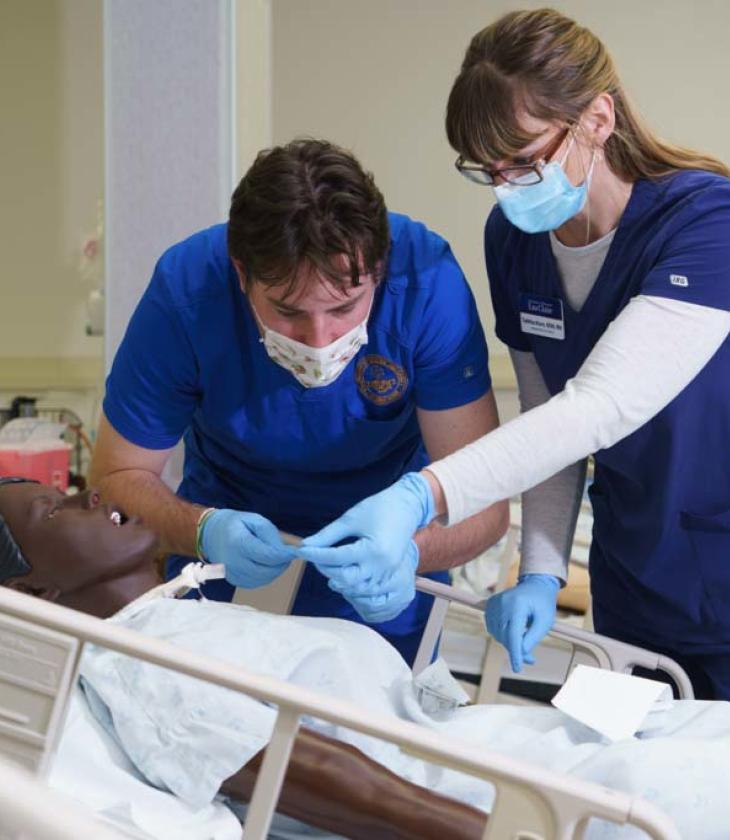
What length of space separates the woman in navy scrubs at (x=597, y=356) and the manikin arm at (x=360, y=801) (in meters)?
0.26

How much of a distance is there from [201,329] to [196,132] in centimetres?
103

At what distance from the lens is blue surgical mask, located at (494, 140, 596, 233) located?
1412 millimetres

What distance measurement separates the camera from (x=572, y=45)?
4.57 ft

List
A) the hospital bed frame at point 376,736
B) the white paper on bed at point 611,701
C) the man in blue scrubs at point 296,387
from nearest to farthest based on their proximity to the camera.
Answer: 1. the hospital bed frame at point 376,736
2. the white paper on bed at point 611,701
3. the man in blue scrubs at point 296,387

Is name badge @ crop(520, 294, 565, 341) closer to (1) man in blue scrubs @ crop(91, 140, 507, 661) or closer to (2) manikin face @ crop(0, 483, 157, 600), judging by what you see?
(1) man in blue scrubs @ crop(91, 140, 507, 661)

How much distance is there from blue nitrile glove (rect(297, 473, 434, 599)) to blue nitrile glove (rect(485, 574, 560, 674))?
0.31 metres

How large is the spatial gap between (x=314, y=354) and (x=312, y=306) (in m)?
0.09

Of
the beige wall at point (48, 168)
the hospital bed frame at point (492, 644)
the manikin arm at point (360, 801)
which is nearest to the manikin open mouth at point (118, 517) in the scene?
the hospital bed frame at point (492, 644)

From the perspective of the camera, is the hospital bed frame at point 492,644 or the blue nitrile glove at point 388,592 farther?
the hospital bed frame at point 492,644

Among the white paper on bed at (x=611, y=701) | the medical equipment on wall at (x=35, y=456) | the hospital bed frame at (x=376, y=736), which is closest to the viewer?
the hospital bed frame at (x=376, y=736)

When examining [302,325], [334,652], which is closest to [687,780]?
[334,652]

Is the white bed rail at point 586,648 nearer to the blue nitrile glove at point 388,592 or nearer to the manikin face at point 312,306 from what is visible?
the blue nitrile glove at point 388,592

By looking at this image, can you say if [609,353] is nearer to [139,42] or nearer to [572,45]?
[572,45]

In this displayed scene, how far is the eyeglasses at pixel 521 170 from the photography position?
141cm
